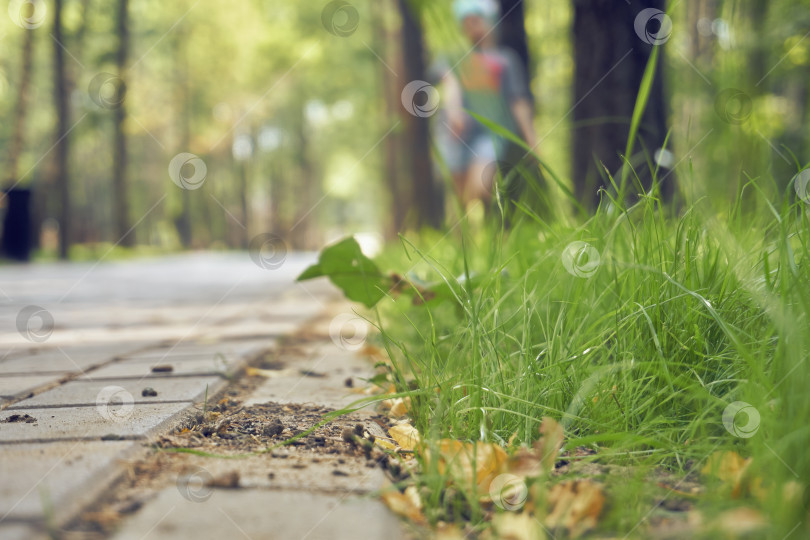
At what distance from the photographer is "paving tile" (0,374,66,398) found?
6.51 feet

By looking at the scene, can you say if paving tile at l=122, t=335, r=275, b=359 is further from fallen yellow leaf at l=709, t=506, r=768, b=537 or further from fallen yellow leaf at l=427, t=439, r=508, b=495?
fallen yellow leaf at l=709, t=506, r=768, b=537

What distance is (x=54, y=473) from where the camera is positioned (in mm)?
1190

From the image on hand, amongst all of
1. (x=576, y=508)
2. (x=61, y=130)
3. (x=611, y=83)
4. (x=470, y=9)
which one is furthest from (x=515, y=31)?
(x=61, y=130)

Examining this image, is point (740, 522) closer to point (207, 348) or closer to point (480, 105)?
point (207, 348)

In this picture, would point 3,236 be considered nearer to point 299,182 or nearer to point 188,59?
point 188,59

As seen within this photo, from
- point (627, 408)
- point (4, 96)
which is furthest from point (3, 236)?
point (4, 96)

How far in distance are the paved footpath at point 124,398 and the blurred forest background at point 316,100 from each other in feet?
3.87

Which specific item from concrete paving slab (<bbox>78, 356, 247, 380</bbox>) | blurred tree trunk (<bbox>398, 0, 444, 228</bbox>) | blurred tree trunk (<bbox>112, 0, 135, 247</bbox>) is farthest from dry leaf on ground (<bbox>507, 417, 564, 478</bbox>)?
blurred tree trunk (<bbox>112, 0, 135, 247</bbox>)

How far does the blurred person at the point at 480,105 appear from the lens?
4930 millimetres

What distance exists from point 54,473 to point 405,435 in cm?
67

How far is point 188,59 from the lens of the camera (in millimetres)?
25172

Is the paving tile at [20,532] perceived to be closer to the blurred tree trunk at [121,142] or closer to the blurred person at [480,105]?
the blurred person at [480,105]

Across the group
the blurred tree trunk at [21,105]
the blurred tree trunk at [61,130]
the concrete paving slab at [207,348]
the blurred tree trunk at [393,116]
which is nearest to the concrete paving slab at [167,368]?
the concrete paving slab at [207,348]

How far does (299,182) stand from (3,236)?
Answer: 2430 centimetres
